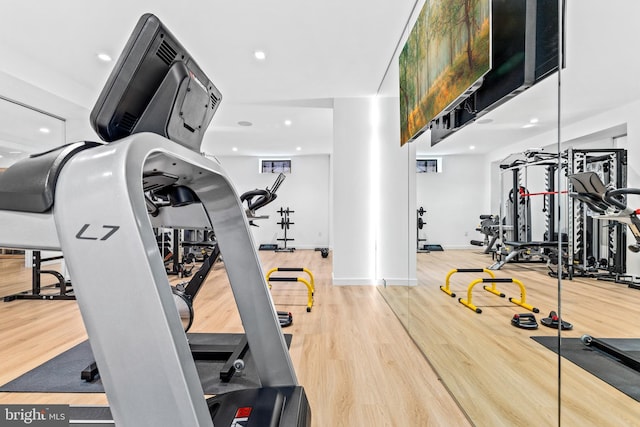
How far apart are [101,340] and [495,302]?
5.52ft

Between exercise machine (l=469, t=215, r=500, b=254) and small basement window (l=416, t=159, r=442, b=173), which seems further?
small basement window (l=416, t=159, r=442, b=173)

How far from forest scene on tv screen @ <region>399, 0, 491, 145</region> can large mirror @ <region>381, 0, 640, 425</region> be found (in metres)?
0.07

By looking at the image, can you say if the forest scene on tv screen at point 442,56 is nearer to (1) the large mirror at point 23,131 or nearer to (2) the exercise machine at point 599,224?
(2) the exercise machine at point 599,224

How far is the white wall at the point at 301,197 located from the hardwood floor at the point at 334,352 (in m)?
5.21

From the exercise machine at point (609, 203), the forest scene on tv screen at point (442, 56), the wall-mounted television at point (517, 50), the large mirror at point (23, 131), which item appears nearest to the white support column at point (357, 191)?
the forest scene on tv screen at point (442, 56)

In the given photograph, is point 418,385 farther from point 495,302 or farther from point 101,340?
point 101,340

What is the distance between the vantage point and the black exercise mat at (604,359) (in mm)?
975

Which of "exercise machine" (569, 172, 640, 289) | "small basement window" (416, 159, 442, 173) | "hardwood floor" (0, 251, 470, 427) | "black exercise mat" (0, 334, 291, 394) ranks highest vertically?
"small basement window" (416, 159, 442, 173)

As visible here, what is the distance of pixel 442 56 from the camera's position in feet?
5.95

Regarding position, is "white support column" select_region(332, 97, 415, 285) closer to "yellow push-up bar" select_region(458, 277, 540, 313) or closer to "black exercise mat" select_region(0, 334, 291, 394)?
"yellow push-up bar" select_region(458, 277, 540, 313)

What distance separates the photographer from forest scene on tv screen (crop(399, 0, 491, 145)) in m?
1.42

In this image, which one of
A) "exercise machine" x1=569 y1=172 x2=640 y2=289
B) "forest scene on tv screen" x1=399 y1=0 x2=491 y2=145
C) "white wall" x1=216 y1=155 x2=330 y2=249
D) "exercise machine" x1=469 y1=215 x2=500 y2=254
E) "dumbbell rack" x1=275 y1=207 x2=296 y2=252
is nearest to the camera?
"exercise machine" x1=569 y1=172 x2=640 y2=289

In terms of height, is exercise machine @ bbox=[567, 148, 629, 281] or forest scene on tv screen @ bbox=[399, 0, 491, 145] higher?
forest scene on tv screen @ bbox=[399, 0, 491, 145]

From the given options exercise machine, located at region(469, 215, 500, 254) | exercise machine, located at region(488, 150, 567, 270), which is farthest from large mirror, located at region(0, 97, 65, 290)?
exercise machine, located at region(488, 150, 567, 270)
